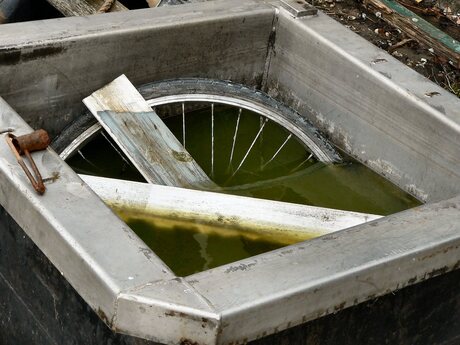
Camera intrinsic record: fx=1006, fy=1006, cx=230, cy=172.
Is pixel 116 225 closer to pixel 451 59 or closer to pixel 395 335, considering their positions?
pixel 395 335

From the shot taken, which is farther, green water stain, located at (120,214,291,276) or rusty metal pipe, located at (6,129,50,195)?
green water stain, located at (120,214,291,276)

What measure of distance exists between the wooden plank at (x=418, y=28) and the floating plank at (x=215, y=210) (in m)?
2.36

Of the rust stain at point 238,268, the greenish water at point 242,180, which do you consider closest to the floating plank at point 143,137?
the greenish water at point 242,180

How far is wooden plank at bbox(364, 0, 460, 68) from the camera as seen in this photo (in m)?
5.30

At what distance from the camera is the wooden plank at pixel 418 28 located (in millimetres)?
5301

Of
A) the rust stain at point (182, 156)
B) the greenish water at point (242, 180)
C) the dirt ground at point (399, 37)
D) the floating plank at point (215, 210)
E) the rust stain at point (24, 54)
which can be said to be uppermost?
the rust stain at point (24, 54)

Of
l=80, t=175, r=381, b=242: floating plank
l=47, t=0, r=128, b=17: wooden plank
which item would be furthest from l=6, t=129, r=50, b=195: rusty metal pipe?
l=47, t=0, r=128, b=17: wooden plank

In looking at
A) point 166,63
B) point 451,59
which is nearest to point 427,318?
point 166,63

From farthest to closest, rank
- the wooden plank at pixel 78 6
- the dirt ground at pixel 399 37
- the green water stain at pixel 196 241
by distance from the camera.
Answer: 1. the dirt ground at pixel 399 37
2. the wooden plank at pixel 78 6
3. the green water stain at pixel 196 241

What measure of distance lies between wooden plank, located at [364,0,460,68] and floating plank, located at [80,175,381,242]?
2364mm

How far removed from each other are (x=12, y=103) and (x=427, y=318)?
1.52 metres

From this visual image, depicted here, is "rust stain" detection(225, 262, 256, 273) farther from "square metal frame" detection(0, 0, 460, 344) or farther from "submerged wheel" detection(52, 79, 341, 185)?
"submerged wheel" detection(52, 79, 341, 185)

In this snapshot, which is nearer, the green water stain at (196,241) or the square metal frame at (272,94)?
the square metal frame at (272,94)

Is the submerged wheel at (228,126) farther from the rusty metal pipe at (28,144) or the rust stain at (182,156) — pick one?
the rusty metal pipe at (28,144)
